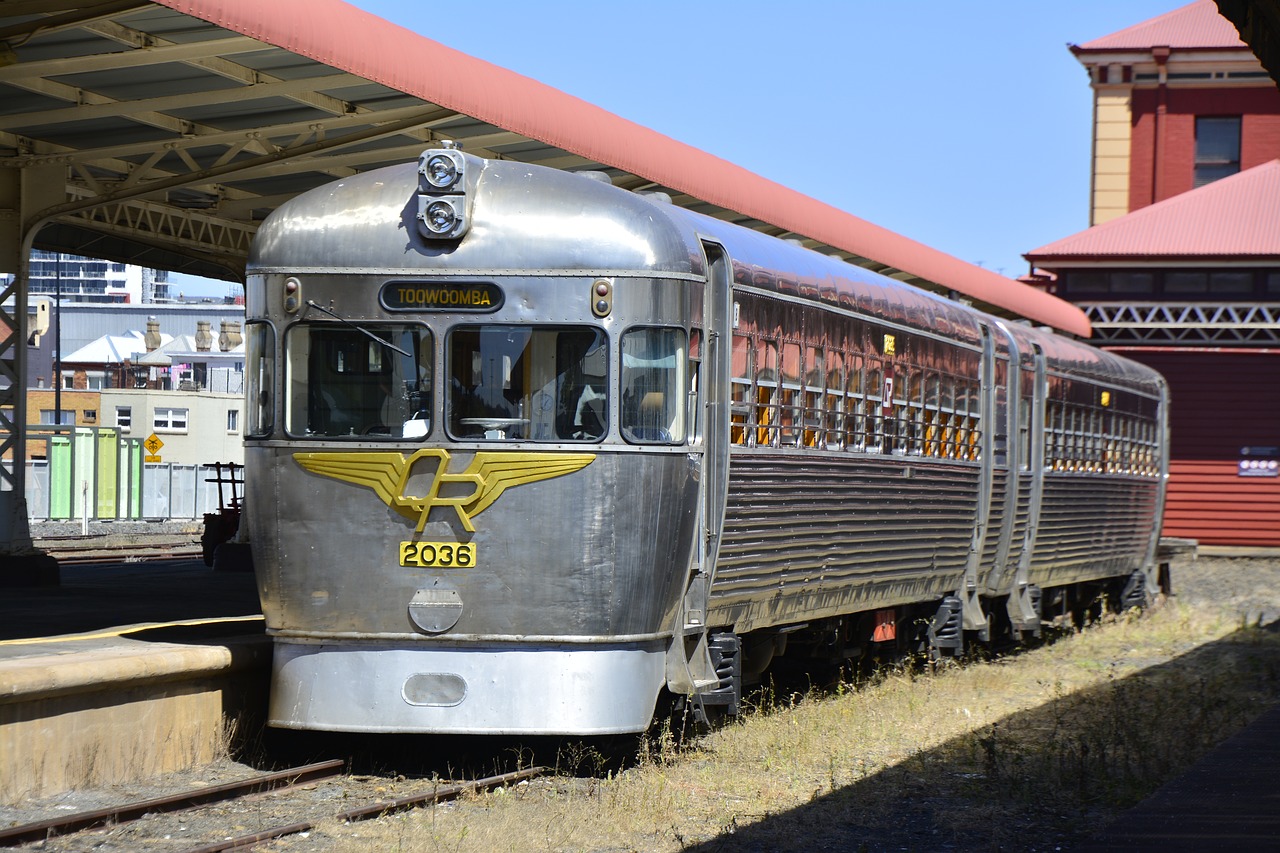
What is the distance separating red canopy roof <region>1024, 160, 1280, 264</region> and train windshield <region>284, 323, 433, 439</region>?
23.8 meters

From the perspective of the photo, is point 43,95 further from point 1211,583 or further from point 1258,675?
point 1211,583

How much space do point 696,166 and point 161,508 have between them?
31.4 meters

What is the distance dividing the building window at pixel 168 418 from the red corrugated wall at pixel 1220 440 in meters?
39.6

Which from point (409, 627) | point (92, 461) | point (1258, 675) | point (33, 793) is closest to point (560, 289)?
point (409, 627)

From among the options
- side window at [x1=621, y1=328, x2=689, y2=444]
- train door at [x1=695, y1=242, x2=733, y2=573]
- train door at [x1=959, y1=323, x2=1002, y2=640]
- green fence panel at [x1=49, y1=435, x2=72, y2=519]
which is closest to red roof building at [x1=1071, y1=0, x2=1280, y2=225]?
train door at [x1=959, y1=323, x2=1002, y2=640]

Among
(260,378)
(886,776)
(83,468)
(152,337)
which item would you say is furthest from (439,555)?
(152,337)

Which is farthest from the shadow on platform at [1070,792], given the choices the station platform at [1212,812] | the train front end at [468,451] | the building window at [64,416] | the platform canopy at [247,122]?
the building window at [64,416]

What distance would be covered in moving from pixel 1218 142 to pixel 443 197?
97.5 feet

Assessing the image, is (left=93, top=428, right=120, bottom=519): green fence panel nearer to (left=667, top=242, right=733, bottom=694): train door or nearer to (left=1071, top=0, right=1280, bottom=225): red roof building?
(left=1071, top=0, right=1280, bottom=225): red roof building

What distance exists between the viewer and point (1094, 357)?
63.1 ft

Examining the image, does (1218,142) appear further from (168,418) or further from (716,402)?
(168,418)

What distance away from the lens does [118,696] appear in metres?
9.09

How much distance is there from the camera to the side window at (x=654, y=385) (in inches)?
360

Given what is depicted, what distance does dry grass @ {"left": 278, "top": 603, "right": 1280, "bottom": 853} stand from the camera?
812cm
